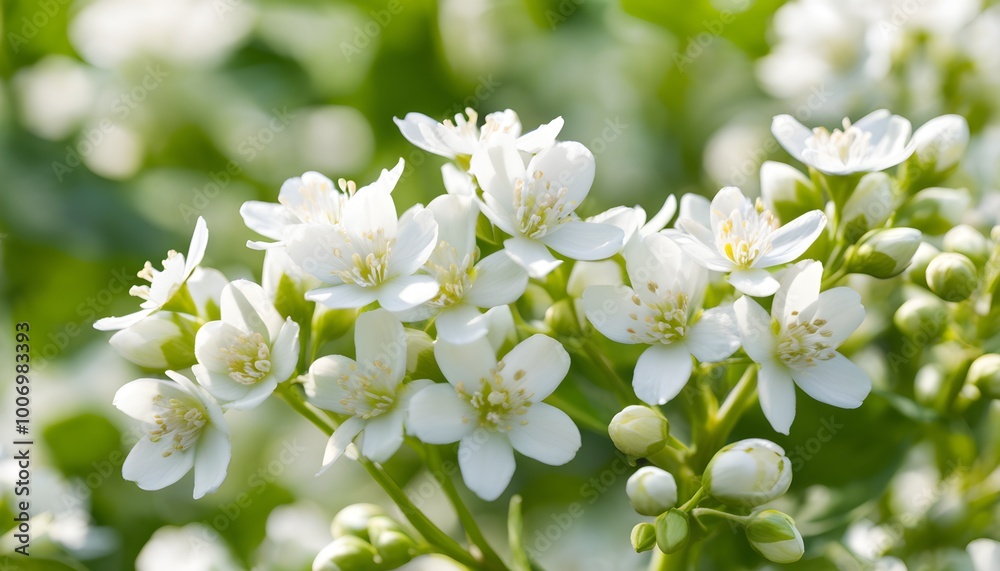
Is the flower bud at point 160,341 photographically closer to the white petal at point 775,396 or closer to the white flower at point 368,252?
the white flower at point 368,252

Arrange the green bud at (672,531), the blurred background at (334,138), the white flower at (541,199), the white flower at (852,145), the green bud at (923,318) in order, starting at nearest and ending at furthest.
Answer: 1. the green bud at (672,531)
2. the white flower at (541,199)
3. the white flower at (852,145)
4. the green bud at (923,318)
5. the blurred background at (334,138)

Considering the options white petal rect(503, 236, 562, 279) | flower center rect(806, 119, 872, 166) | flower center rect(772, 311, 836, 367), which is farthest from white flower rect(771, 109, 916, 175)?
white petal rect(503, 236, 562, 279)

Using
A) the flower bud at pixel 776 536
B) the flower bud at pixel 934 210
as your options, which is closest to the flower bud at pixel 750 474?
the flower bud at pixel 776 536

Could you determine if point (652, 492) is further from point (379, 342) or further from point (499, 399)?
point (379, 342)

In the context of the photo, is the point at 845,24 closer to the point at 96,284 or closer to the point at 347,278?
the point at 347,278

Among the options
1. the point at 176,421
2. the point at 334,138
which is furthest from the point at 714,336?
the point at 334,138

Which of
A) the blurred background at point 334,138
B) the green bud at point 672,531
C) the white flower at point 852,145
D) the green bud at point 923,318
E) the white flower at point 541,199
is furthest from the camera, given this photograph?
the blurred background at point 334,138
